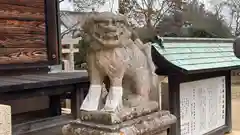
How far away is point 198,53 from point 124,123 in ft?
4.50

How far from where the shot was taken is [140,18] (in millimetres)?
7617

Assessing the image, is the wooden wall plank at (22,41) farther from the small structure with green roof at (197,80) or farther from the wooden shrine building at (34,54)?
the small structure with green roof at (197,80)

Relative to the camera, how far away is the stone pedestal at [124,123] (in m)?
2.18

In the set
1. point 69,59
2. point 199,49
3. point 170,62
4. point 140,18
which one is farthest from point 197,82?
point 140,18

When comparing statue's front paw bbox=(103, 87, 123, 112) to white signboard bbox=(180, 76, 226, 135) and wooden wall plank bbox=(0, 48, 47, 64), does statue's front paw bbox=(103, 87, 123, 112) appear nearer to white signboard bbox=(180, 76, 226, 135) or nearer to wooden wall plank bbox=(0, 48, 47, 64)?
white signboard bbox=(180, 76, 226, 135)

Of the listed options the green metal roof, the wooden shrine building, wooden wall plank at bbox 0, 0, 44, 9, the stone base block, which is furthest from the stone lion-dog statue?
wooden wall plank at bbox 0, 0, 44, 9

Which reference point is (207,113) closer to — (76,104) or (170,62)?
(170,62)

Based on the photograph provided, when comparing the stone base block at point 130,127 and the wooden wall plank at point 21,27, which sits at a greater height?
the wooden wall plank at point 21,27

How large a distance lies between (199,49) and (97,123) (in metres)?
1.57

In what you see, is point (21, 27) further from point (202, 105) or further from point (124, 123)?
point (202, 105)

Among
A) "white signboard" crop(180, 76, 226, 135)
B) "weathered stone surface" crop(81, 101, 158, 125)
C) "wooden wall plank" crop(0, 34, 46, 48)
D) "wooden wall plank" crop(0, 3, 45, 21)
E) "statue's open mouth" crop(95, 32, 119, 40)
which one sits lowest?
"white signboard" crop(180, 76, 226, 135)

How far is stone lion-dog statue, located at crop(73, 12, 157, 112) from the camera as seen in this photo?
86.0 inches

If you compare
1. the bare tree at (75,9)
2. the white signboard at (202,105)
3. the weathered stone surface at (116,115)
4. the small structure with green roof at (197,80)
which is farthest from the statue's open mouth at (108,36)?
the bare tree at (75,9)

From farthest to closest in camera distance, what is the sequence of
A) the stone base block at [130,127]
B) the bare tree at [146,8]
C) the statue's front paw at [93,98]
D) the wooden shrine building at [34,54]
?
the bare tree at [146,8]
the wooden shrine building at [34,54]
the statue's front paw at [93,98]
the stone base block at [130,127]
